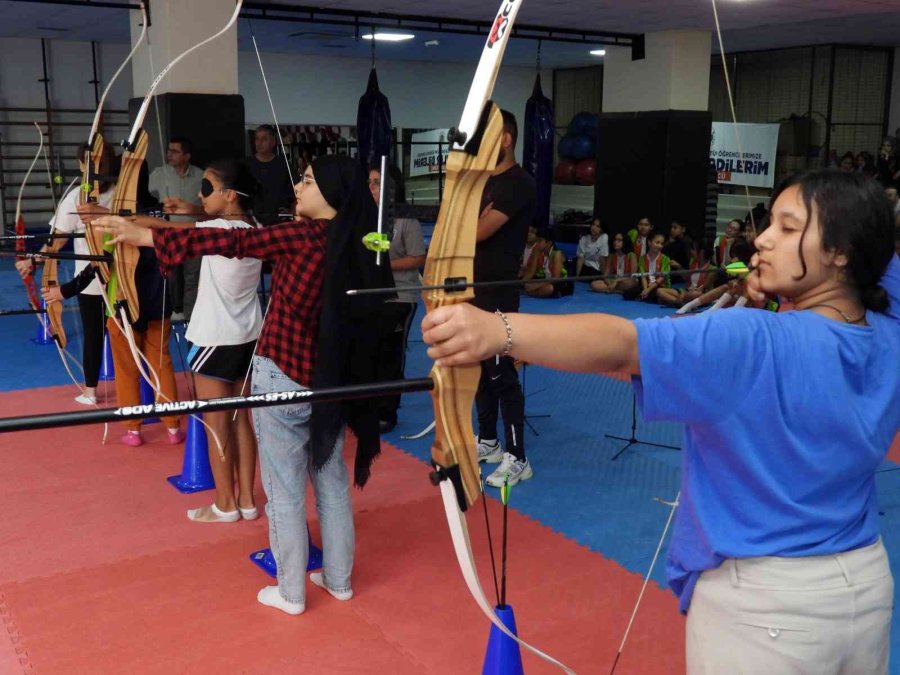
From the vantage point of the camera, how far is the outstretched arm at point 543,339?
38.6 inches

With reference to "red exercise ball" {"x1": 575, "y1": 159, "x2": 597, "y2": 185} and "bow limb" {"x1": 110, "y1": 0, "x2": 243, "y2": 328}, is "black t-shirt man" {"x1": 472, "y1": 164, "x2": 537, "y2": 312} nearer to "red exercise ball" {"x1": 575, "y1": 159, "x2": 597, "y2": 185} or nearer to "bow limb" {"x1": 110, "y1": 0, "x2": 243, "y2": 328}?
"bow limb" {"x1": 110, "y1": 0, "x2": 243, "y2": 328}

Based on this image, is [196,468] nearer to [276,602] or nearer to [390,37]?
[276,602]

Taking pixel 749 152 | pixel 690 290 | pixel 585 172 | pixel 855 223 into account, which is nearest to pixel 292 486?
pixel 855 223

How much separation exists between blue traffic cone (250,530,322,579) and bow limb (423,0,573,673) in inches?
55.3

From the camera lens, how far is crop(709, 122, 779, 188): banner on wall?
11.1m

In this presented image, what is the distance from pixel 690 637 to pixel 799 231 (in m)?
0.53

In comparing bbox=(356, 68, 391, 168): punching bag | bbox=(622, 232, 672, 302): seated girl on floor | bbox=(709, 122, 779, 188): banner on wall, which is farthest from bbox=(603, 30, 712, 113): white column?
bbox=(356, 68, 391, 168): punching bag

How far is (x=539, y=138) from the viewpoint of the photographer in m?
8.39

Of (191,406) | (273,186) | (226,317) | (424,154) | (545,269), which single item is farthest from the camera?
(424,154)

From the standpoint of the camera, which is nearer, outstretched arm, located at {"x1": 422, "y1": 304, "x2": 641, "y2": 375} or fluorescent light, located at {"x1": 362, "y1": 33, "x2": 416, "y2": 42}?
outstretched arm, located at {"x1": 422, "y1": 304, "x2": 641, "y2": 375}

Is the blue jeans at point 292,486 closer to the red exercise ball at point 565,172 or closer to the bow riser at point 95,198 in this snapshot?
the bow riser at point 95,198

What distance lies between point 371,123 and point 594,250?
Answer: 2.64 meters

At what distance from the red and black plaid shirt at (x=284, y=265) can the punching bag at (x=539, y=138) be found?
19.6ft

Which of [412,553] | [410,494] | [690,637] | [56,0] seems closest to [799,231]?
[690,637]
